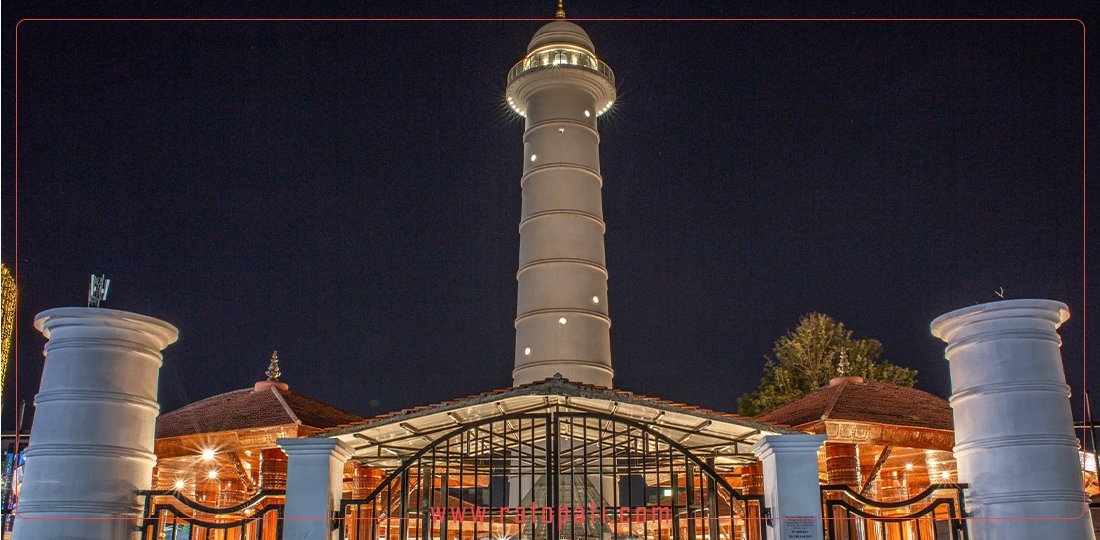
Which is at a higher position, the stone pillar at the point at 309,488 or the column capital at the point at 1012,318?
the column capital at the point at 1012,318

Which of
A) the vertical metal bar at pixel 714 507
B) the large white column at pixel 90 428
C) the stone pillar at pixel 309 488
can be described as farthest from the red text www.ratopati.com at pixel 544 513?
the large white column at pixel 90 428

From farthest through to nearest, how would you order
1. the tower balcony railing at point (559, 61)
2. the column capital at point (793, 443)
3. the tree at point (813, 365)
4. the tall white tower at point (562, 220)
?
the tree at point (813, 365) < the tower balcony railing at point (559, 61) < the tall white tower at point (562, 220) < the column capital at point (793, 443)

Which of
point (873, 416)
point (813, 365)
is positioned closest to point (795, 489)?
point (873, 416)

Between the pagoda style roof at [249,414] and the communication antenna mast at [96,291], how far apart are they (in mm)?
7429

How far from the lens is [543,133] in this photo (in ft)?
94.1

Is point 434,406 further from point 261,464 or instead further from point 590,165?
point 590,165

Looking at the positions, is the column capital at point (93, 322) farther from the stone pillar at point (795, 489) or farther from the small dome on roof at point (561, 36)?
the small dome on roof at point (561, 36)

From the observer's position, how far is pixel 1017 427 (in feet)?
35.5

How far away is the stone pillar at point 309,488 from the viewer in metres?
11.0

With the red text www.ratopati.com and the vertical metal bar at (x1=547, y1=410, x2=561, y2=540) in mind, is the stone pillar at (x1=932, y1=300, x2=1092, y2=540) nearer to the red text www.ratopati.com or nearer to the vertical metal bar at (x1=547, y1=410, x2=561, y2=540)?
the red text www.ratopati.com

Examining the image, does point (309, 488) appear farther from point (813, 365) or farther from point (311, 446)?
point (813, 365)

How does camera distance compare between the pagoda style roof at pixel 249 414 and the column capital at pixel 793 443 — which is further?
the pagoda style roof at pixel 249 414

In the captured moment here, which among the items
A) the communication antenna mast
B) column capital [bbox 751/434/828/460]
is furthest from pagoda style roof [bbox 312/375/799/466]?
the communication antenna mast

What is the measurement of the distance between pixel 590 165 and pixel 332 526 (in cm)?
1843
